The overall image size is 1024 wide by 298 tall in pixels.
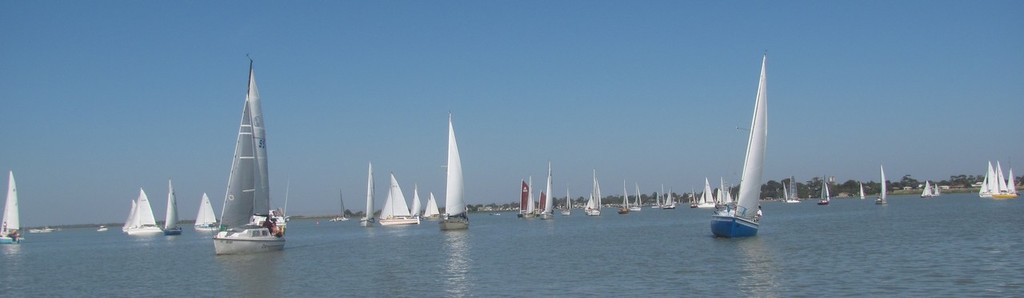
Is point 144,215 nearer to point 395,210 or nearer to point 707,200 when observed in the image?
point 395,210

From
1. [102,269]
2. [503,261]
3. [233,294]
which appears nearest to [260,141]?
[102,269]

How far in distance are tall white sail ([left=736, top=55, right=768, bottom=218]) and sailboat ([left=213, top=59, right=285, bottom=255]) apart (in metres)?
23.0

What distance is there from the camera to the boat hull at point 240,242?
44.3 m

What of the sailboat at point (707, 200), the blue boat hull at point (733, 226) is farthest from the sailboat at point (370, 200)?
the sailboat at point (707, 200)

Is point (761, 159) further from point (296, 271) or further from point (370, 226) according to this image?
point (370, 226)

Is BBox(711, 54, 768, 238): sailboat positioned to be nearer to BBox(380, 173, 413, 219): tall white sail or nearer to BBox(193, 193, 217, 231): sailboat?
BBox(380, 173, 413, 219): tall white sail

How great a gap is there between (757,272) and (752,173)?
16690 mm

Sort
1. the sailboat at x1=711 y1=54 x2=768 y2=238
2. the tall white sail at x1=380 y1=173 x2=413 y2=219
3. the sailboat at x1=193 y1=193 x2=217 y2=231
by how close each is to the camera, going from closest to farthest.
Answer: the sailboat at x1=711 y1=54 x2=768 y2=238 < the tall white sail at x1=380 y1=173 x2=413 y2=219 < the sailboat at x1=193 y1=193 x2=217 y2=231

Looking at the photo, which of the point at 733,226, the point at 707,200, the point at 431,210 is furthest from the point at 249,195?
the point at 707,200

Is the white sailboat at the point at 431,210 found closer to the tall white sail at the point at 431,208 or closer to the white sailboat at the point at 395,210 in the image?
the tall white sail at the point at 431,208

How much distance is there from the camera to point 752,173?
44406 millimetres

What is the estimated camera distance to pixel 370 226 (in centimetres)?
9900

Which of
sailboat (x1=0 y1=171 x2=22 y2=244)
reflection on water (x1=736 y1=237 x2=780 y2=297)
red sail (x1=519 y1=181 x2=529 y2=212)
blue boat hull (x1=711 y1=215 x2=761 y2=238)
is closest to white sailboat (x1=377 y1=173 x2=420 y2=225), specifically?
red sail (x1=519 y1=181 x2=529 y2=212)

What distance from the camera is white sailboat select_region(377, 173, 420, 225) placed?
3745 inches
